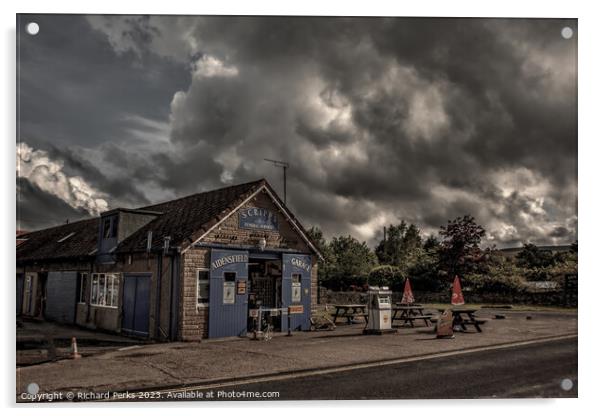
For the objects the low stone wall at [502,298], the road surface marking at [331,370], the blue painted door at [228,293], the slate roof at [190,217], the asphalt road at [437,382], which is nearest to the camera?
the asphalt road at [437,382]

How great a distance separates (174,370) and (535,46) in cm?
1031

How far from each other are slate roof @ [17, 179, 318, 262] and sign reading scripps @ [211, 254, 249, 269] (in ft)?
3.43

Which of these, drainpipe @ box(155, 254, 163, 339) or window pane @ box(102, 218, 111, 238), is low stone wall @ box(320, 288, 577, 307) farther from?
window pane @ box(102, 218, 111, 238)

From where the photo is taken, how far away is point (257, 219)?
18000mm

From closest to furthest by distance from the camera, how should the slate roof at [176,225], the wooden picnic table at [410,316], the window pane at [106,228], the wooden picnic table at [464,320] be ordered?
the slate roof at [176,225], the wooden picnic table at [464,320], the window pane at [106,228], the wooden picnic table at [410,316]

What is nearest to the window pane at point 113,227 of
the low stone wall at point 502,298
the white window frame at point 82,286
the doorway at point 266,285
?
the white window frame at point 82,286

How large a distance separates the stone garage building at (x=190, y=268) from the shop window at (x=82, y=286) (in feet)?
0.13

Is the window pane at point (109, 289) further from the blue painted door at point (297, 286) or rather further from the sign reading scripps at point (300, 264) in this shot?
the sign reading scripps at point (300, 264)

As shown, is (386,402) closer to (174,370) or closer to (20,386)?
(174,370)

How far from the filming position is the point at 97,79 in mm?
11398

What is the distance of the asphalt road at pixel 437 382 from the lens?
997 centimetres

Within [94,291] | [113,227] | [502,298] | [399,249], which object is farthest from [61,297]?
[502,298]

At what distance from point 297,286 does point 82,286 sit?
8424 millimetres

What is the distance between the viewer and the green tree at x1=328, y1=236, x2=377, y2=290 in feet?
133
